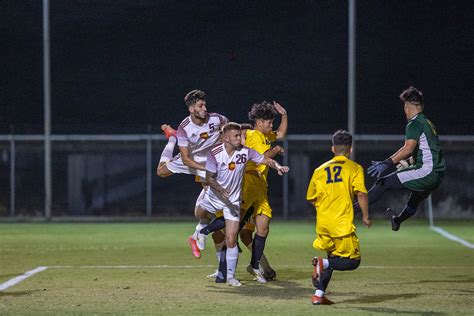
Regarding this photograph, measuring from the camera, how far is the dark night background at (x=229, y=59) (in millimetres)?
34250

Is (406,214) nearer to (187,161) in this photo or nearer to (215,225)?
(215,225)

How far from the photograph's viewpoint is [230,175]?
37.1 feet

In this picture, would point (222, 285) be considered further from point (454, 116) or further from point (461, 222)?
point (454, 116)

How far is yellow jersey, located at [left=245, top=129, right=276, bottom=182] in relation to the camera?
1187cm

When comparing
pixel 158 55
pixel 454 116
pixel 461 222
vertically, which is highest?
pixel 158 55

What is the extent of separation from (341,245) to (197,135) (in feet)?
10.2

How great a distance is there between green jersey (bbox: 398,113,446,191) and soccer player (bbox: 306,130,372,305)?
149 centimetres

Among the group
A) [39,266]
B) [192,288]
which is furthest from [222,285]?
[39,266]

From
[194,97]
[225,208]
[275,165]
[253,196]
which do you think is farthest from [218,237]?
[194,97]

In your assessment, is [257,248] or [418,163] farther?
[257,248]

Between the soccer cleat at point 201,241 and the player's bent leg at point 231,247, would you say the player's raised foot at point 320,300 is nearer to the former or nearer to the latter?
the player's bent leg at point 231,247

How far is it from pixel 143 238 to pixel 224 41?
17155 mm

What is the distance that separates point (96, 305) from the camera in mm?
9695

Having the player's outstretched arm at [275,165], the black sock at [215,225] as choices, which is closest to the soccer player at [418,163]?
the player's outstretched arm at [275,165]
